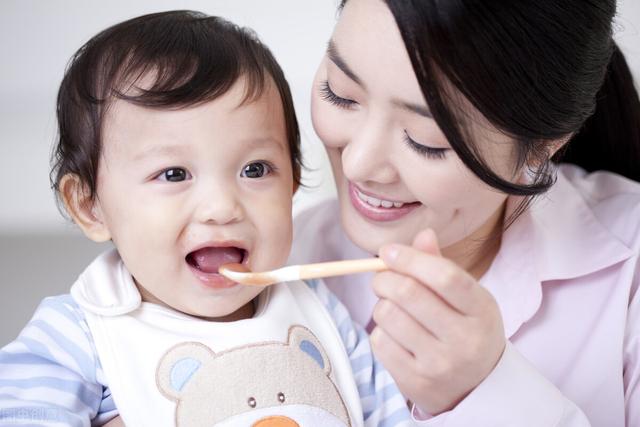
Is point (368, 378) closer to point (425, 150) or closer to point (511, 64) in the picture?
point (425, 150)

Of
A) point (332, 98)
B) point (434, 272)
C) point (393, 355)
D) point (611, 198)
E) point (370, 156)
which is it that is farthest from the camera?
point (611, 198)

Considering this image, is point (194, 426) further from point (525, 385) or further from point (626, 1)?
point (626, 1)

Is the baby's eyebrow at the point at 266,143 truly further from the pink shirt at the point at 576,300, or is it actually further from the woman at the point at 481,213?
the pink shirt at the point at 576,300

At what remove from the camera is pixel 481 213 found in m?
1.51

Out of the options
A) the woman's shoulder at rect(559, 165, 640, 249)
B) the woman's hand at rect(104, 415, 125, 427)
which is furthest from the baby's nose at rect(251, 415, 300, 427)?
the woman's shoulder at rect(559, 165, 640, 249)

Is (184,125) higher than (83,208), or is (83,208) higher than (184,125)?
(184,125)

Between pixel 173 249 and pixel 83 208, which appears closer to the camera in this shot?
pixel 173 249

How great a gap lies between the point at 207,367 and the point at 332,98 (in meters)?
0.52

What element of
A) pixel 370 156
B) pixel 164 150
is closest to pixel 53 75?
pixel 164 150

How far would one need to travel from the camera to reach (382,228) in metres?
1.47

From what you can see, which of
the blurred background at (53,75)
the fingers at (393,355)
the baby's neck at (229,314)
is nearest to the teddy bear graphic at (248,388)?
the baby's neck at (229,314)

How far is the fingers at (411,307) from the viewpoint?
3.58 ft

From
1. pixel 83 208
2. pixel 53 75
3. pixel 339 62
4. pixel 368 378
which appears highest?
pixel 339 62

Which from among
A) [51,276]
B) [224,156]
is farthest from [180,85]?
[51,276]
